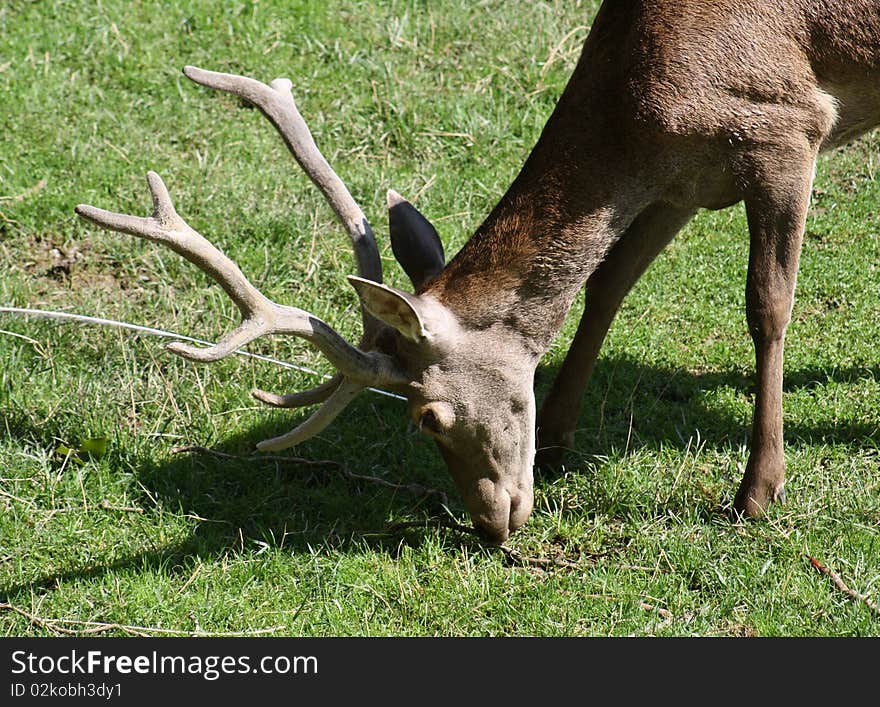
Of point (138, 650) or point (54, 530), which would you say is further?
point (54, 530)

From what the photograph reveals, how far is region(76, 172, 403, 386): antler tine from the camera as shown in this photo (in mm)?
4234

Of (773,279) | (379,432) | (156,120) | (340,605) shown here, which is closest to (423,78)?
(156,120)

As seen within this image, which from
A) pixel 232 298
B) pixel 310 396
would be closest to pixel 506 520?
pixel 310 396

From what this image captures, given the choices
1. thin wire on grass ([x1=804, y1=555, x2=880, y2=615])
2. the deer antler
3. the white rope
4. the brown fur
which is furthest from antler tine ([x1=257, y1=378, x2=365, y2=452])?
thin wire on grass ([x1=804, y1=555, x2=880, y2=615])

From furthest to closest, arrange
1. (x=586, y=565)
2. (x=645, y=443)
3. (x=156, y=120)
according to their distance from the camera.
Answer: (x=156, y=120) < (x=645, y=443) < (x=586, y=565)

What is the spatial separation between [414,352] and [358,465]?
1101 millimetres

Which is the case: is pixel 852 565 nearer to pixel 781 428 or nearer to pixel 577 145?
pixel 781 428

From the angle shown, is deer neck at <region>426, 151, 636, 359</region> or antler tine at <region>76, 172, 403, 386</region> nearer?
antler tine at <region>76, 172, 403, 386</region>

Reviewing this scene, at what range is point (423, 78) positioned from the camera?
7.98m

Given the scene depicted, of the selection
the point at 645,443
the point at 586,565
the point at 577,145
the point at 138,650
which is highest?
the point at 577,145

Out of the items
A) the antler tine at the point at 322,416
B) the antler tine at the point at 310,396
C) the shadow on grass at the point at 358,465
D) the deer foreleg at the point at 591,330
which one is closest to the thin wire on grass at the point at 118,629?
the shadow on grass at the point at 358,465

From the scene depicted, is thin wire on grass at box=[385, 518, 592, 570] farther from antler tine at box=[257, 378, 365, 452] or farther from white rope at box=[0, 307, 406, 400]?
white rope at box=[0, 307, 406, 400]

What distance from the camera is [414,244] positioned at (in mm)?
5020

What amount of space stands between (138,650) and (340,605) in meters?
0.77
